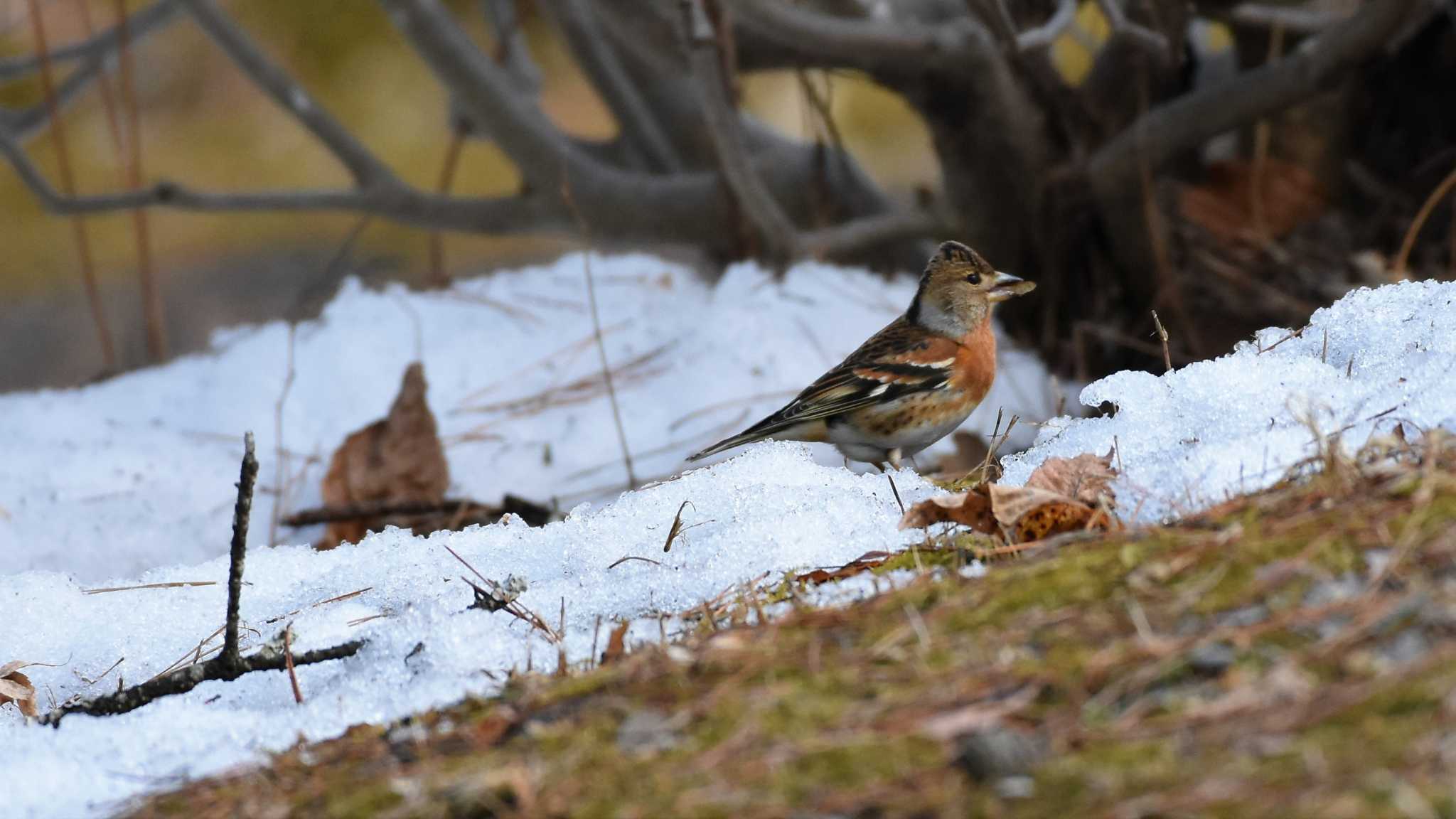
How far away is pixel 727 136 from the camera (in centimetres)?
495

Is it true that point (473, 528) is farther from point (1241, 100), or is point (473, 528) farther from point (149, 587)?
point (1241, 100)

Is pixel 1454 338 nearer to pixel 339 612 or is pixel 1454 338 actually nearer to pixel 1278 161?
pixel 339 612

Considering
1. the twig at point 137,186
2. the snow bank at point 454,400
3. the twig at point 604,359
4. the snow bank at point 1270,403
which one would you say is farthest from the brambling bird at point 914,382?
the twig at point 137,186

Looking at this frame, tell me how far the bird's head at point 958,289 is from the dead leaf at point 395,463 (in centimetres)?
165

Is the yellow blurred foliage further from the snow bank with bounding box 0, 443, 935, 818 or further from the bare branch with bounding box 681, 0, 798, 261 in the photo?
the snow bank with bounding box 0, 443, 935, 818

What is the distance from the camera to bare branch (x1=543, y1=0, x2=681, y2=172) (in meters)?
5.81

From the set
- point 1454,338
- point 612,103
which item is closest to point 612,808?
point 1454,338

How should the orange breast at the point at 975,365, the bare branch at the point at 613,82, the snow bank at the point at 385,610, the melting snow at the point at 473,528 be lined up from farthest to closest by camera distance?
the bare branch at the point at 613,82
the orange breast at the point at 975,365
the melting snow at the point at 473,528
the snow bank at the point at 385,610

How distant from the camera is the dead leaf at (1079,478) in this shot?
7.51 ft

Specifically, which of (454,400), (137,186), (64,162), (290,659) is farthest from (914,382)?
(64,162)

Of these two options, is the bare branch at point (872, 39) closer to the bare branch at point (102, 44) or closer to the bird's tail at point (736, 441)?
the bird's tail at point (736, 441)

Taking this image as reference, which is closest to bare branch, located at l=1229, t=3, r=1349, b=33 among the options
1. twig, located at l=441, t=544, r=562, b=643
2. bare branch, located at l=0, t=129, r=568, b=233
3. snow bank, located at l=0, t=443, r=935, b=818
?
bare branch, located at l=0, t=129, r=568, b=233

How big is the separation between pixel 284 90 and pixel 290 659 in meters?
3.89

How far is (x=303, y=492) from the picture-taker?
15.0ft
